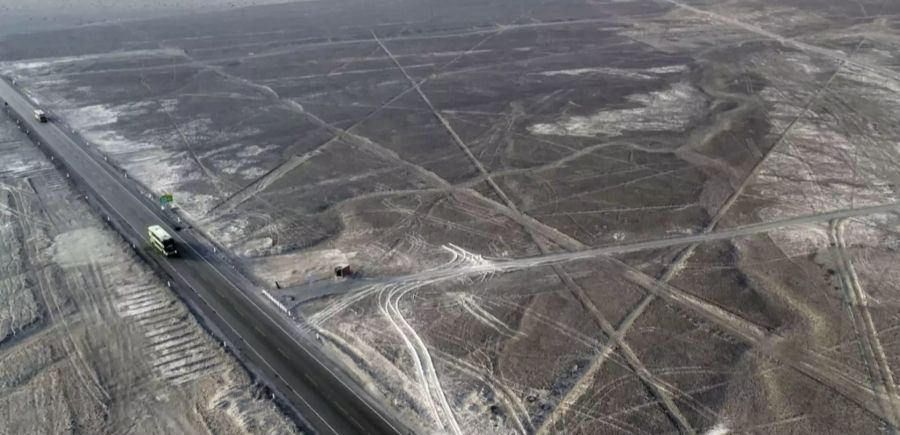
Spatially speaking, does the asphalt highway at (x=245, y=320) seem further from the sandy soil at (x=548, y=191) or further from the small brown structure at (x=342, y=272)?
the small brown structure at (x=342, y=272)

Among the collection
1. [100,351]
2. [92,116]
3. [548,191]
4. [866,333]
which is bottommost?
[866,333]

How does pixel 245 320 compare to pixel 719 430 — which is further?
pixel 245 320

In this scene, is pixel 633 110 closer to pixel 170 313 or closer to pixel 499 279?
pixel 499 279

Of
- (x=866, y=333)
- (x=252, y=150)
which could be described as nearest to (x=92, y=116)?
(x=252, y=150)

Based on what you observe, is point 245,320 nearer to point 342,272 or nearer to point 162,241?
point 342,272

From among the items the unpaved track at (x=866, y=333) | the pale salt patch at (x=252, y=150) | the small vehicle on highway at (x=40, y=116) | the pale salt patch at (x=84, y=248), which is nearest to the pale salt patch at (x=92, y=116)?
the small vehicle on highway at (x=40, y=116)

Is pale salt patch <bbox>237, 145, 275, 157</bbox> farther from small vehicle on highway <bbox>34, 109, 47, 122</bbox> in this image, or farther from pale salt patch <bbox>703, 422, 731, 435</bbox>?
pale salt patch <bbox>703, 422, 731, 435</bbox>

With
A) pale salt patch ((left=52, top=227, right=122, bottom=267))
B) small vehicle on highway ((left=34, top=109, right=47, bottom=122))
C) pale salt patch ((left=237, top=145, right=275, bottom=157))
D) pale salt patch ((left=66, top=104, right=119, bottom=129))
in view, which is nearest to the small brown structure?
pale salt patch ((left=52, top=227, right=122, bottom=267))

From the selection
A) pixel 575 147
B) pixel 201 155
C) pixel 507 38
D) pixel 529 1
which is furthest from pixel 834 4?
pixel 201 155
